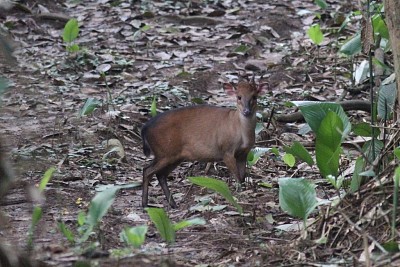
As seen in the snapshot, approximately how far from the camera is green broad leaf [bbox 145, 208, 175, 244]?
4582 mm

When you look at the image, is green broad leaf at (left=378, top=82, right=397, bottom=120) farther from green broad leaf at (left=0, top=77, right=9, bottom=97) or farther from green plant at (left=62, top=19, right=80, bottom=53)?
green plant at (left=62, top=19, right=80, bottom=53)

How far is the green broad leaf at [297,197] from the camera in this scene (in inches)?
189

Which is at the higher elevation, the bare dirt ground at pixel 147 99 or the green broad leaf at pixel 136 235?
the green broad leaf at pixel 136 235

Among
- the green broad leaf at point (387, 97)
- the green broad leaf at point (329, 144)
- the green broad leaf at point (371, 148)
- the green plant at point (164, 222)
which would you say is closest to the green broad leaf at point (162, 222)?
the green plant at point (164, 222)

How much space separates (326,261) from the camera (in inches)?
175

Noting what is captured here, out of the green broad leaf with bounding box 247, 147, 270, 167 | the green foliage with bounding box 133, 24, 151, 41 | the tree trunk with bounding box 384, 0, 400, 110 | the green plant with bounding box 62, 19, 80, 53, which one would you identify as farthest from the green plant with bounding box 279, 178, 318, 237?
the green foliage with bounding box 133, 24, 151, 41

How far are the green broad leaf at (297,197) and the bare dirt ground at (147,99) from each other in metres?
0.17

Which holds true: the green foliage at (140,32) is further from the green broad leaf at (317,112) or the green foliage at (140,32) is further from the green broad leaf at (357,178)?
the green broad leaf at (357,178)

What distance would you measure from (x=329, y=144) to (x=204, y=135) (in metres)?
1.88

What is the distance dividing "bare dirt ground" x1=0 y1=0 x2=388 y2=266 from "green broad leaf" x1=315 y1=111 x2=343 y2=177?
1.62 feet

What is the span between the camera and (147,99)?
9078 mm

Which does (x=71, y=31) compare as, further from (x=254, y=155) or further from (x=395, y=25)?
(x=395, y=25)

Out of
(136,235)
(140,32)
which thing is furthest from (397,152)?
(140,32)

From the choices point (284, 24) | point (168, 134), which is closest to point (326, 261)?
point (168, 134)
